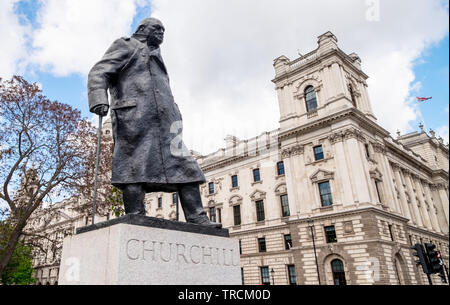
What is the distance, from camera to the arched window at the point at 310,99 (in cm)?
3484

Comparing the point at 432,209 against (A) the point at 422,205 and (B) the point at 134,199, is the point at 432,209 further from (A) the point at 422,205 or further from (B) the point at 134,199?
(B) the point at 134,199

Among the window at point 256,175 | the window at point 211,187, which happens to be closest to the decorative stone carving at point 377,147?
the window at point 256,175

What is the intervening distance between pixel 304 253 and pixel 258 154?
495 inches

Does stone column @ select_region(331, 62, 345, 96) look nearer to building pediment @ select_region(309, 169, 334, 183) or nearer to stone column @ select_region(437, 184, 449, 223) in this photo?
building pediment @ select_region(309, 169, 334, 183)

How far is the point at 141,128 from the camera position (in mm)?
4082

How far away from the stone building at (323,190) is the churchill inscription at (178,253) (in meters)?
25.7

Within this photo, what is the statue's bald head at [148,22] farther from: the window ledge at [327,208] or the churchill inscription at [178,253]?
the window ledge at [327,208]

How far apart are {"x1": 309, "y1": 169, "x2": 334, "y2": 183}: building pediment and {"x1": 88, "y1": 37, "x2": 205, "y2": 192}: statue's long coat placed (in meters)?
28.4

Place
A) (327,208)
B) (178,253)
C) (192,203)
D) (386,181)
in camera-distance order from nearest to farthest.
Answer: (178,253)
(192,203)
(327,208)
(386,181)

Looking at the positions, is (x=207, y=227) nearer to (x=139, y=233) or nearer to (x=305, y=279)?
(x=139, y=233)

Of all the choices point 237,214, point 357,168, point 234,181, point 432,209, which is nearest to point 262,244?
point 237,214

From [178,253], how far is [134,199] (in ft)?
2.83

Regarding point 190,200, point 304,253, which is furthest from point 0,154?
point 304,253

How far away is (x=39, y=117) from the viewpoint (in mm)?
16781
